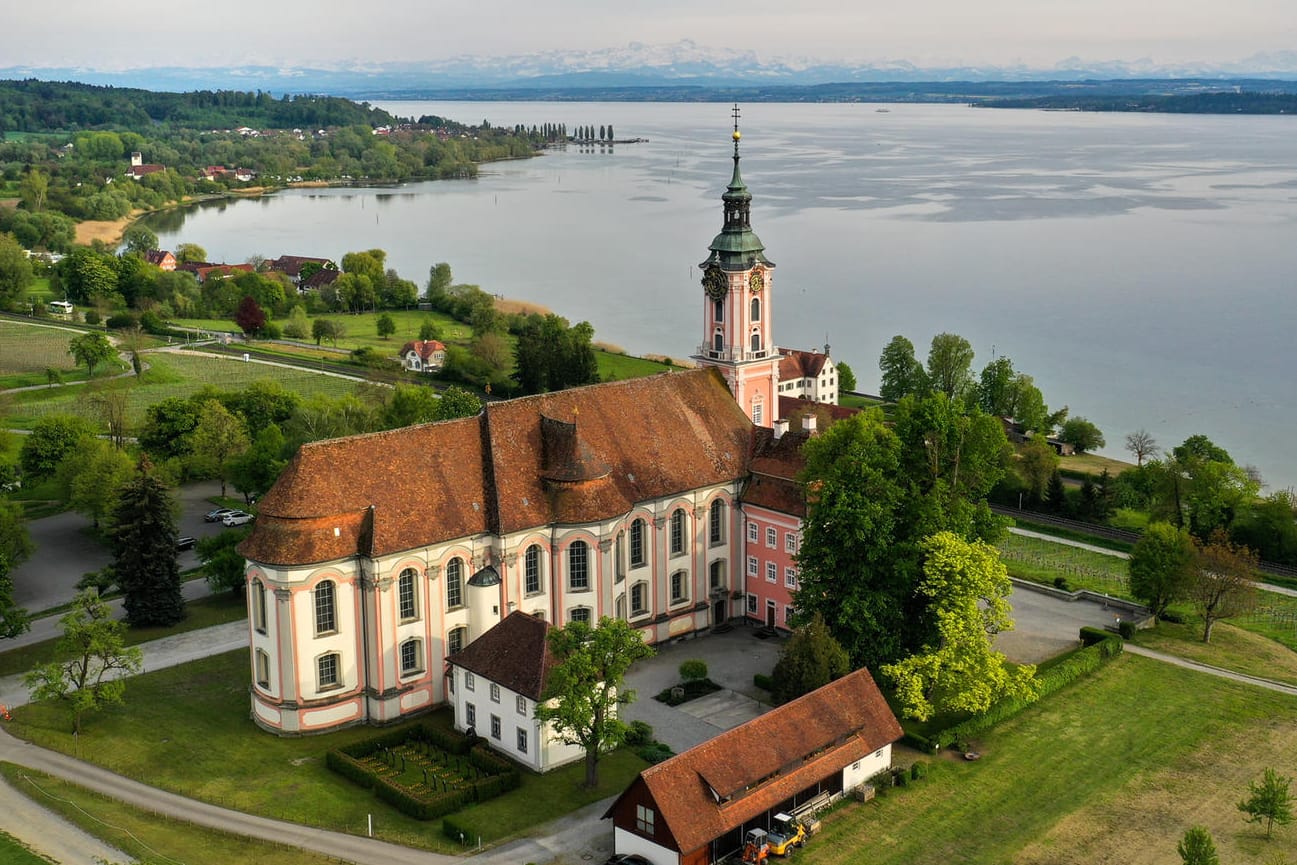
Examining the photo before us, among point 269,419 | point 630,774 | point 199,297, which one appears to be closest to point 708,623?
point 630,774

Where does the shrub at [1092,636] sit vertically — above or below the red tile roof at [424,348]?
below

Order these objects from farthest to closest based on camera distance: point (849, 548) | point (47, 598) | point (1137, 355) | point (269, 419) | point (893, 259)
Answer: point (893, 259), point (1137, 355), point (269, 419), point (47, 598), point (849, 548)

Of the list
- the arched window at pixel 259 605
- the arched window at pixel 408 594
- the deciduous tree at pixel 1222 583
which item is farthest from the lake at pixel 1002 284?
the arched window at pixel 259 605

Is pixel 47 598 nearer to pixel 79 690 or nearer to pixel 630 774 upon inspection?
pixel 79 690

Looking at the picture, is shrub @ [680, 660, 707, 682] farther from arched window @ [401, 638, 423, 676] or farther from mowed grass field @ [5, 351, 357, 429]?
mowed grass field @ [5, 351, 357, 429]

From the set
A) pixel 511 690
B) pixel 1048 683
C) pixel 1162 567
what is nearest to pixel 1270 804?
pixel 1048 683

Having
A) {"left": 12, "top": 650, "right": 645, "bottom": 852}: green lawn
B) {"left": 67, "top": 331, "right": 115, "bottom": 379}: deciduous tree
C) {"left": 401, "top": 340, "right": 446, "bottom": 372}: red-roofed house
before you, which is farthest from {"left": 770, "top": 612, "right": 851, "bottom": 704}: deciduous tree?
{"left": 67, "top": 331, "right": 115, "bottom": 379}: deciduous tree

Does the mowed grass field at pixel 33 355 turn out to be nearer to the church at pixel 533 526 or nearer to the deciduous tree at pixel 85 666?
the deciduous tree at pixel 85 666
